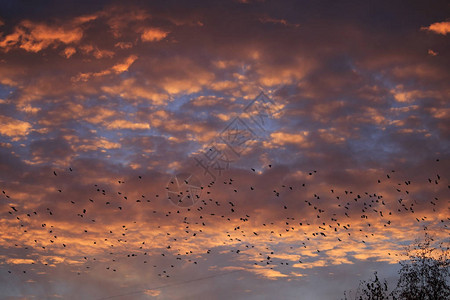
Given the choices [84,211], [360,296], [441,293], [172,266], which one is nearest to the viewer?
[441,293]

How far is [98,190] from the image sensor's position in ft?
167

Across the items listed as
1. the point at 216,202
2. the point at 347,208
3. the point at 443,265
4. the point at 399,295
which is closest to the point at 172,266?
the point at 216,202

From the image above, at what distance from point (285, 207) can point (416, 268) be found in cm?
1475

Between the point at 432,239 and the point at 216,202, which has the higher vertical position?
the point at 216,202

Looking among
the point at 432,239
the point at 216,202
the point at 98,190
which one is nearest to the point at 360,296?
the point at 432,239

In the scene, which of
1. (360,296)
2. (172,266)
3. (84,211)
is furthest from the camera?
(172,266)

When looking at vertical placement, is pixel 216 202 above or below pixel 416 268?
above

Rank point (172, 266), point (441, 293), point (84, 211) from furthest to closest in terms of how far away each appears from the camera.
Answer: point (172, 266)
point (84, 211)
point (441, 293)

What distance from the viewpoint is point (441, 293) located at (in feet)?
140

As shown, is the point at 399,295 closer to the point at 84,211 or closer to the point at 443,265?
the point at 443,265

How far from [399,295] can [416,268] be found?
3479 mm

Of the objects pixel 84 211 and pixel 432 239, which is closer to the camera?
pixel 432 239

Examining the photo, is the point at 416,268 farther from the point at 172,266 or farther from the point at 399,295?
the point at 172,266

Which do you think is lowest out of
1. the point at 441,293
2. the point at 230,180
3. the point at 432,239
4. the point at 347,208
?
the point at 441,293
